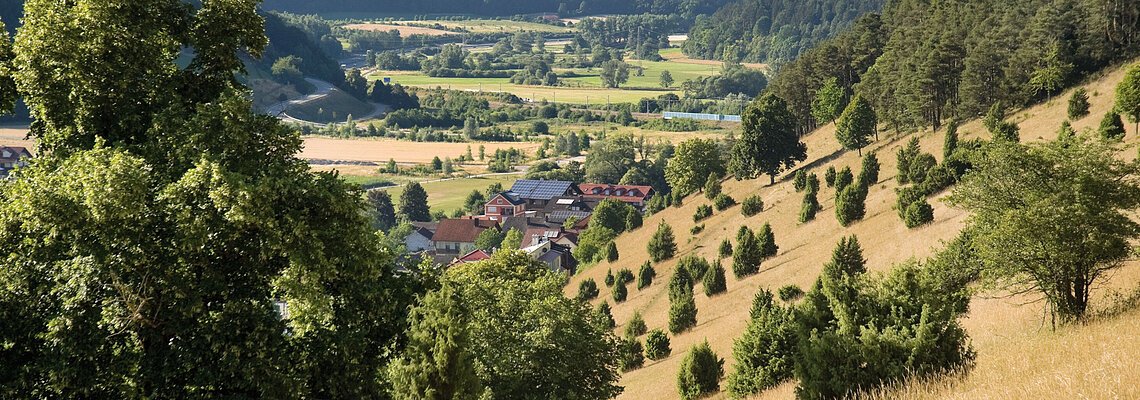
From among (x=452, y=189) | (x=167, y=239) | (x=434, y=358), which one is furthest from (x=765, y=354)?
(x=452, y=189)

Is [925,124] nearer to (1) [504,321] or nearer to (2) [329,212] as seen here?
(1) [504,321]

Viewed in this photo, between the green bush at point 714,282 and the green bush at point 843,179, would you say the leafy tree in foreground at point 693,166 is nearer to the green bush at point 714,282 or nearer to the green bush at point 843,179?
the green bush at point 843,179

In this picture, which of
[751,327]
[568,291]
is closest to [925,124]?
[568,291]

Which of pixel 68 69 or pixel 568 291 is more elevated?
pixel 68 69

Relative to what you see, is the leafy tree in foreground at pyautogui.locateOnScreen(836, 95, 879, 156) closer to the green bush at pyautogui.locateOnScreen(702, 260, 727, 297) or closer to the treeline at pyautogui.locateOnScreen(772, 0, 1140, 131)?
the treeline at pyautogui.locateOnScreen(772, 0, 1140, 131)

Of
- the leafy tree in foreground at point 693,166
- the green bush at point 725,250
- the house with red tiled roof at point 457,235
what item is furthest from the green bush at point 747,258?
the house with red tiled roof at point 457,235

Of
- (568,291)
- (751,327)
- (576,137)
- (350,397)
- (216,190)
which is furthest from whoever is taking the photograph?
(576,137)
